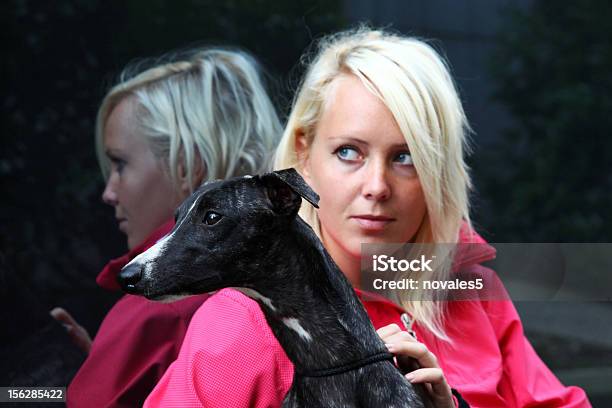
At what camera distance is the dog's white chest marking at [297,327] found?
1.35 m

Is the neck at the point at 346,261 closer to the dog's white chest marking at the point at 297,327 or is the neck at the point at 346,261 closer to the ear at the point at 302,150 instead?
the ear at the point at 302,150

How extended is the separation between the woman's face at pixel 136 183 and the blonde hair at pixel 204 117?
26 mm

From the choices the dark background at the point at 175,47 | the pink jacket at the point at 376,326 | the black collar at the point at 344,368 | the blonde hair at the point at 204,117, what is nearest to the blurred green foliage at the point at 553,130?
the dark background at the point at 175,47

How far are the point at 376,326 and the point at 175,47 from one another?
1.48 m

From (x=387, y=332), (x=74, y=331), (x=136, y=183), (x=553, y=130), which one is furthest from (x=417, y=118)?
(x=553, y=130)

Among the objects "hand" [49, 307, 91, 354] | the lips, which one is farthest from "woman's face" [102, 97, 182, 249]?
the lips

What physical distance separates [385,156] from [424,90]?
0.52ft

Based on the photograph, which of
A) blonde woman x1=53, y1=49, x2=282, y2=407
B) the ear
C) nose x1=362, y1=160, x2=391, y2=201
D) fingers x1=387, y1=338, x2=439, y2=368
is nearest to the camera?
fingers x1=387, y1=338, x2=439, y2=368

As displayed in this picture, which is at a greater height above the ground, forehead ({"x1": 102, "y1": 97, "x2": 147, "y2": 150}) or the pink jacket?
forehead ({"x1": 102, "y1": 97, "x2": 147, "y2": 150})

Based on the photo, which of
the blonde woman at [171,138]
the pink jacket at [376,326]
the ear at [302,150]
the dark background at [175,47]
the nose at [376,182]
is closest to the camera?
the pink jacket at [376,326]

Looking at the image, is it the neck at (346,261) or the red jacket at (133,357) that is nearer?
the neck at (346,261)

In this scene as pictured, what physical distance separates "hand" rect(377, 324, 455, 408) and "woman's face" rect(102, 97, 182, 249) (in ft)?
3.15

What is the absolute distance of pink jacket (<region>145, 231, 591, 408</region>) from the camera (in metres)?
1.55

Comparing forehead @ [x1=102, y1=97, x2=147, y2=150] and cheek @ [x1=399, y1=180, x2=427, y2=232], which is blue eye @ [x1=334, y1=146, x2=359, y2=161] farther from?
forehead @ [x1=102, y1=97, x2=147, y2=150]
